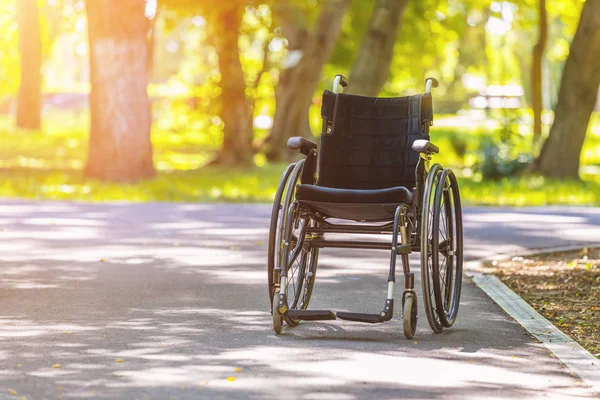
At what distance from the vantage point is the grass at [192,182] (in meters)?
19.4

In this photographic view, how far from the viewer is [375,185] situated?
8227 millimetres

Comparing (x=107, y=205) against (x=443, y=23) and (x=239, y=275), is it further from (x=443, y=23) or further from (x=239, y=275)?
(x=443, y=23)

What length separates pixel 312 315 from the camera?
714cm

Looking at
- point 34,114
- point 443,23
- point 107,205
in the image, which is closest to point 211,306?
point 107,205

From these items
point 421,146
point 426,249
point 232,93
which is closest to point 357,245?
point 426,249

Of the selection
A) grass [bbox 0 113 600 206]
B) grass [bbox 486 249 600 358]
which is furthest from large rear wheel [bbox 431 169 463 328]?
grass [bbox 0 113 600 206]

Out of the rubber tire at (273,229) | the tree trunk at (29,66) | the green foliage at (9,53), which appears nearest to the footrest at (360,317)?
the rubber tire at (273,229)

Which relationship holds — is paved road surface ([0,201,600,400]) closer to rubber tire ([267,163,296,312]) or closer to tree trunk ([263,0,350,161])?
rubber tire ([267,163,296,312])

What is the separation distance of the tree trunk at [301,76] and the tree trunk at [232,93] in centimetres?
187

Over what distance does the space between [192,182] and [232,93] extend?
5395 millimetres

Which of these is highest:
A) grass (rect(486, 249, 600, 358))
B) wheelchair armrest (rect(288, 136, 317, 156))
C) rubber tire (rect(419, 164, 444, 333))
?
wheelchair armrest (rect(288, 136, 317, 156))

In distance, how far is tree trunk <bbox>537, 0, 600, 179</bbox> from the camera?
71.6ft

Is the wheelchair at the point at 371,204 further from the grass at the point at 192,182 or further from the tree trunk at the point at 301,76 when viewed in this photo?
the tree trunk at the point at 301,76

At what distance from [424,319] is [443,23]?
94.4 ft
